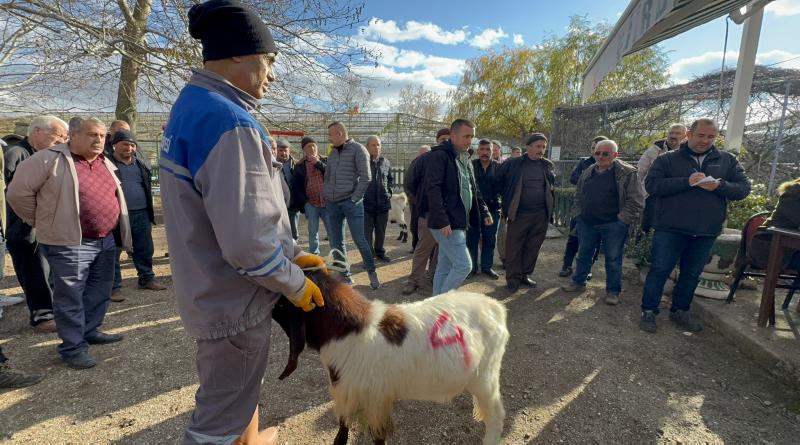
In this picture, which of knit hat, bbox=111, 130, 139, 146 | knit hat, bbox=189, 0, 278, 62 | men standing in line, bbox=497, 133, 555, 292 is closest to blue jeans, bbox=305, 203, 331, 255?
knit hat, bbox=111, 130, 139, 146

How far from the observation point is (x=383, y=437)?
2.16m

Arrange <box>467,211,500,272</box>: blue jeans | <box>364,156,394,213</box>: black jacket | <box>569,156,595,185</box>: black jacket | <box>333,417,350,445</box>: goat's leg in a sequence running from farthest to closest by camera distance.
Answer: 1. <box>364,156,394,213</box>: black jacket
2. <box>569,156,595,185</box>: black jacket
3. <box>467,211,500,272</box>: blue jeans
4. <box>333,417,350,445</box>: goat's leg

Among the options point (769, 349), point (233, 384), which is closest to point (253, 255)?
point (233, 384)

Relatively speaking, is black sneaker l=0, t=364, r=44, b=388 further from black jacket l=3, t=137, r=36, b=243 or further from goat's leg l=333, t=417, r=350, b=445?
goat's leg l=333, t=417, r=350, b=445

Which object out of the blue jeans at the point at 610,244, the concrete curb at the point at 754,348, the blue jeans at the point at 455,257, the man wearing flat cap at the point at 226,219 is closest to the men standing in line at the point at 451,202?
the blue jeans at the point at 455,257

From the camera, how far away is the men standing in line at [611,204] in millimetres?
4699

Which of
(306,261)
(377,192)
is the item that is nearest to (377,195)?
(377,192)

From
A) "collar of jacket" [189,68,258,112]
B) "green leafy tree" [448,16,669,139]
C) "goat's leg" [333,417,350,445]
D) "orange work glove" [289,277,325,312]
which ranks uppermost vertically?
"green leafy tree" [448,16,669,139]

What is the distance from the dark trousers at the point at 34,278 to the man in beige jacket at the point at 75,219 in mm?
933

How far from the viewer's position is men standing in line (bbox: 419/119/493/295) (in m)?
3.83

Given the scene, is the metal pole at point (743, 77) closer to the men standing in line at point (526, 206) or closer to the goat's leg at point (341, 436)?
the men standing in line at point (526, 206)

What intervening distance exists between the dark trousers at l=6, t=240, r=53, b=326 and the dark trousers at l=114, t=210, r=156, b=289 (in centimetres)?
106

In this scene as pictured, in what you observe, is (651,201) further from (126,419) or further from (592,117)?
(592,117)

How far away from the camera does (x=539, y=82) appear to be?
2480 centimetres
